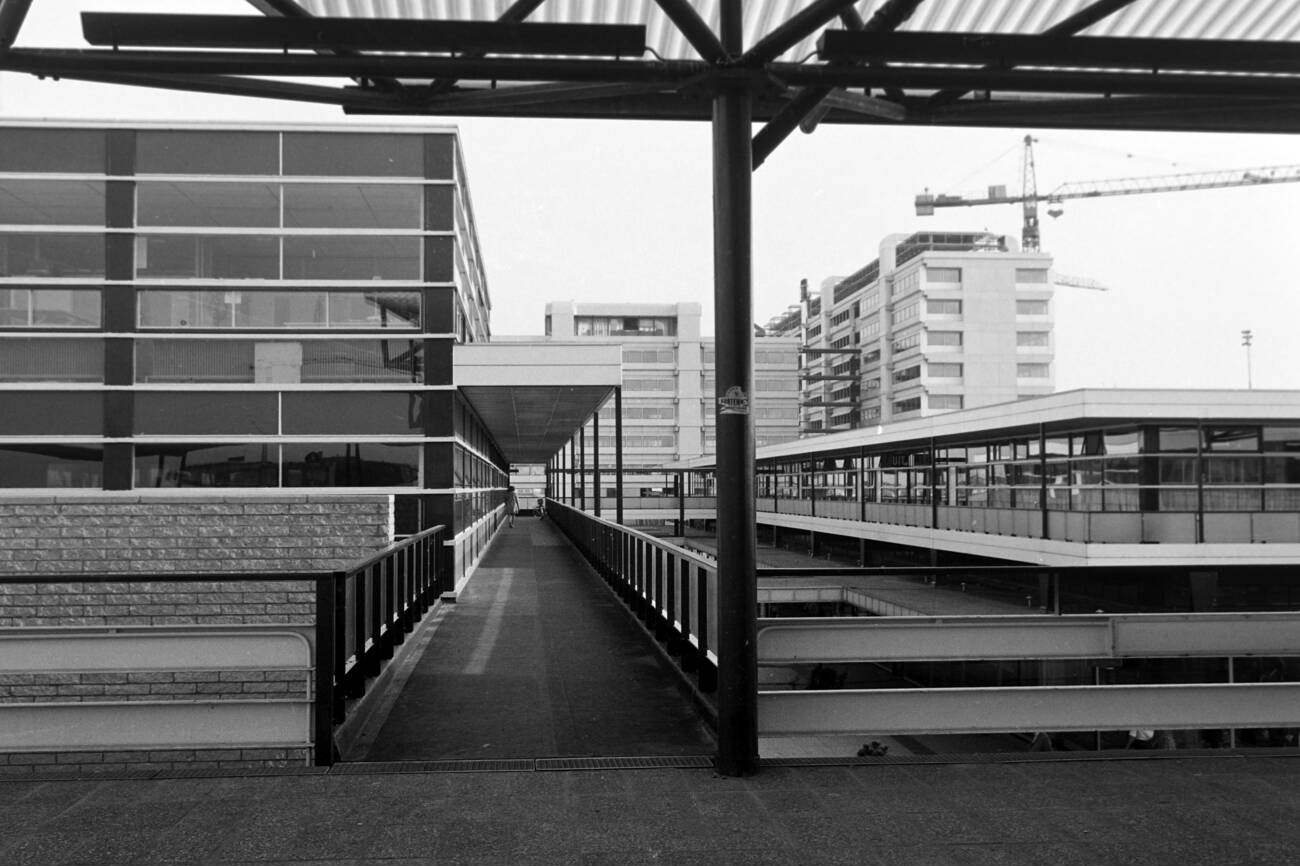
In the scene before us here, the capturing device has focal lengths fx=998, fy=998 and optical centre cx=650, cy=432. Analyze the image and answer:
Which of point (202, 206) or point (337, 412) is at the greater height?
point (202, 206)

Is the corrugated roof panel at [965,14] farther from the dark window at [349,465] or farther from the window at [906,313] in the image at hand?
the window at [906,313]

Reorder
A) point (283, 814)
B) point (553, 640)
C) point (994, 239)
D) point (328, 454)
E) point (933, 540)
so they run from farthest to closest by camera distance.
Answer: point (994, 239) → point (933, 540) → point (328, 454) → point (553, 640) → point (283, 814)

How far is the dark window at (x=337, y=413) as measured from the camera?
15.0 meters

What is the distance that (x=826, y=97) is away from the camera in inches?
213

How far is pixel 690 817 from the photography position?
449cm

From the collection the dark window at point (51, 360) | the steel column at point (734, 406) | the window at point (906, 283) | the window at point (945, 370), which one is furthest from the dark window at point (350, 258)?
the window at point (945, 370)

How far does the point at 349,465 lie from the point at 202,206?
14.8ft

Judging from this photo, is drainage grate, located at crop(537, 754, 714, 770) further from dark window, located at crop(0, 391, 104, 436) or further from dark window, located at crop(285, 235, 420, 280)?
dark window, located at crop(0, 391, 104, 436)

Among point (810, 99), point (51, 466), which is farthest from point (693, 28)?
point (51, 466)

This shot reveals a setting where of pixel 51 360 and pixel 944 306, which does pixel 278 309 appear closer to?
pixel 51 360

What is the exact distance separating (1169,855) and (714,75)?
13.6 ft

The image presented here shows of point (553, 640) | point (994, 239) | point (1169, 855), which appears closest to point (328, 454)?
point (553, 640)

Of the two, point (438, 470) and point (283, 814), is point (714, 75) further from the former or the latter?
point (438, 470)

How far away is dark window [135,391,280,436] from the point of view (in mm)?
15047
